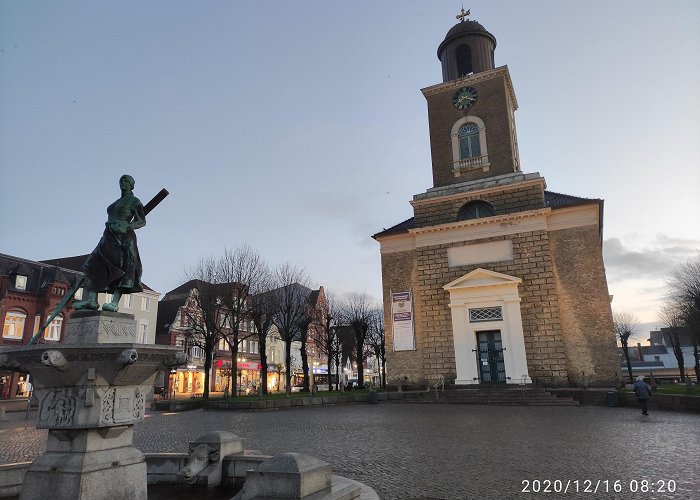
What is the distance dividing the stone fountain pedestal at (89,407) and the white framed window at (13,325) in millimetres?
40806

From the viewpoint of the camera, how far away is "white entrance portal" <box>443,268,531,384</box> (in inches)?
1090

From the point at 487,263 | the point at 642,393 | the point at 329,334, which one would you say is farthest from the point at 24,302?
the point at 642,393

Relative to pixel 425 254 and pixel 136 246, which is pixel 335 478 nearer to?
pixel 136 246

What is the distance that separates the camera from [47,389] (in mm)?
5754

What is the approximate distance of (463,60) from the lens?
116 feet

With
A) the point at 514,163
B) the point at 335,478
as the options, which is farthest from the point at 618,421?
the point at 514,163

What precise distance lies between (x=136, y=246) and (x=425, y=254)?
26.0 meters

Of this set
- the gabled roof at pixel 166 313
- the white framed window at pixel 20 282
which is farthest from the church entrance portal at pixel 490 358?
the gabled roof at pixel 166 313

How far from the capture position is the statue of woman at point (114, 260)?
21.1 ft

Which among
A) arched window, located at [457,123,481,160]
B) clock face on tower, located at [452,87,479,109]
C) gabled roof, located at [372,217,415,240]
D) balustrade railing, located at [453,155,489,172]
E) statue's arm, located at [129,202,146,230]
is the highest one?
clock face on tower, located at [452,87,479,109]

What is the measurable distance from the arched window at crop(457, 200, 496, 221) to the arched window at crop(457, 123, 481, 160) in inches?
155

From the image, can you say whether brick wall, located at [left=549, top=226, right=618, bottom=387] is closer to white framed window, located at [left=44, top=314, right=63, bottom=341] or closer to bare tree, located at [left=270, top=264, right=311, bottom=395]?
bare tree, located at [left=270, top=264, right=311, bottom=395]

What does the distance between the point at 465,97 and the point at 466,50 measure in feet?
13.8

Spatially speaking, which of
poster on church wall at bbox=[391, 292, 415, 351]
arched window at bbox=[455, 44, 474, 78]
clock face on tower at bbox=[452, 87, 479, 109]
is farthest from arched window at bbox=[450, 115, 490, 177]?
poster on church wall at bbox=[391, 292, 415, 351]
